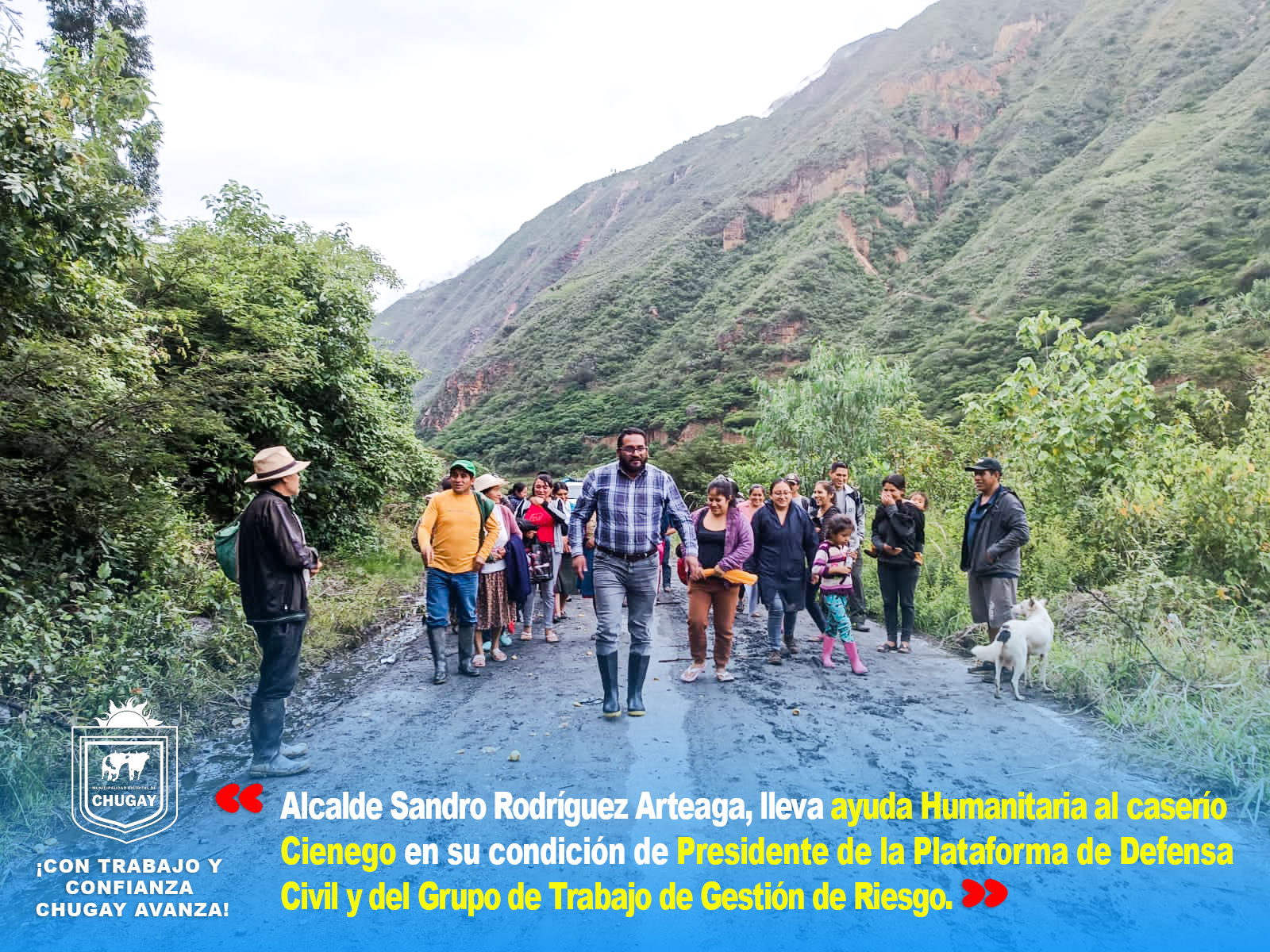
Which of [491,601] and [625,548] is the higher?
[625,548]

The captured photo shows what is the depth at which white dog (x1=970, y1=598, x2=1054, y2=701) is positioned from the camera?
212 inches

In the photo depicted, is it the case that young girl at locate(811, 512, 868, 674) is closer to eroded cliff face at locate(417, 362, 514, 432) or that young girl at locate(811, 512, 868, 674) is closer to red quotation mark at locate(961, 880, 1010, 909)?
red quotation mark at locate(961, 880, 1010, 909)

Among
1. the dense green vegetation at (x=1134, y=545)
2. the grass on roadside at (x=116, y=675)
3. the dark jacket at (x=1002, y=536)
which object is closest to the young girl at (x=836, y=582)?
the dark jacket at (x=1002, y=536)

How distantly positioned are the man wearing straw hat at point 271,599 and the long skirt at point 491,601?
2.82m

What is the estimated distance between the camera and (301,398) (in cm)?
1154

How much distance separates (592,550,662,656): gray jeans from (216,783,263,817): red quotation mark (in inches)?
85.7

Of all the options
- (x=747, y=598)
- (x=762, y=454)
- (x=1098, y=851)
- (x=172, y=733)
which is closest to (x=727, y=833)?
(x=1098, y=851)

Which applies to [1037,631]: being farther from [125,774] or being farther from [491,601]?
[125,774]

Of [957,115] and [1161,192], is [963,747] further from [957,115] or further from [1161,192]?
[957,115]

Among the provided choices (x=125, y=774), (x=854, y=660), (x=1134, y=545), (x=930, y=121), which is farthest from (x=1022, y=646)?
(x=930, y=121)

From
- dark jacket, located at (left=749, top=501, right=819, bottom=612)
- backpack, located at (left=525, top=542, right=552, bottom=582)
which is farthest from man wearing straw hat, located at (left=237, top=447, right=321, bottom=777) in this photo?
dark jacket, located at (left=749, top=501, right=819, bottom=612)

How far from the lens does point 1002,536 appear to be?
599cm

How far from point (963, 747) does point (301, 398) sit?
34.7ft

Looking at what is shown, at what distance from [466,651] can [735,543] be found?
2570mm
